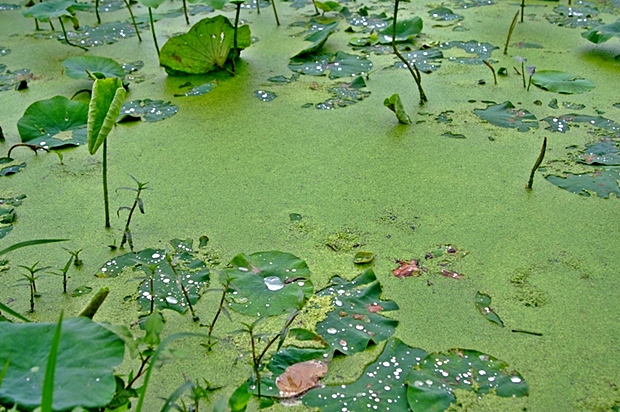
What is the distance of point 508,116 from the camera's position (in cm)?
198

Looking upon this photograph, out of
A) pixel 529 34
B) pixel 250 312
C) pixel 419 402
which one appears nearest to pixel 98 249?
pixel 250 312

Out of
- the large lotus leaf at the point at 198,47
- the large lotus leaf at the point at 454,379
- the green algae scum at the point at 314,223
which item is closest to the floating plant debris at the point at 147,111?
the green algae scum at the point at 314,223

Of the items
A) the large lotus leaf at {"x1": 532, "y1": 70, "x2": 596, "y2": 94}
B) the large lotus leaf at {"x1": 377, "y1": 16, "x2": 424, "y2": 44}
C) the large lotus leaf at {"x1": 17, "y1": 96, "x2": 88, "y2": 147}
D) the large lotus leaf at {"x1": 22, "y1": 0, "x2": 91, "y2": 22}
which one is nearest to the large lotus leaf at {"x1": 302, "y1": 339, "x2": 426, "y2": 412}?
the large lotus leaf at {"x1": 17, "y1": 96, "x2": 88, "y2": 147}

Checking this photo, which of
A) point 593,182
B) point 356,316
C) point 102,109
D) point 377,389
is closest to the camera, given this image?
point 377,389

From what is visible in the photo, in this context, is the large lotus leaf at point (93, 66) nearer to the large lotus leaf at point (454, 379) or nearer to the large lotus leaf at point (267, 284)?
the large lotus leaf at point (267, 284)

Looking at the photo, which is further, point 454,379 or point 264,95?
point 264,95

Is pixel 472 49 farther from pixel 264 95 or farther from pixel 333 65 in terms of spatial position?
pixel 264 95

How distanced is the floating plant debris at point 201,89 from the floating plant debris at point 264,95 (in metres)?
0.16

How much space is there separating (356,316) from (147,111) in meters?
1.16

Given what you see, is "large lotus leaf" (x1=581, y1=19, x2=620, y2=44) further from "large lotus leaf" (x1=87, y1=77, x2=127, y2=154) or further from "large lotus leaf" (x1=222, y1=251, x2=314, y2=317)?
"large lotus leaf" (x1=87, y1=77, x2=127, y2=154)

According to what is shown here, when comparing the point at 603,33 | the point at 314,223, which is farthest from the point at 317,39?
the point at 314,223

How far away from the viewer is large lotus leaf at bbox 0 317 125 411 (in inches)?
33.0

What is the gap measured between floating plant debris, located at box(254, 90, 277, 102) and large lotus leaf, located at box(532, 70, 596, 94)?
832mm

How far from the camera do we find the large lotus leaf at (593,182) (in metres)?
1.60
